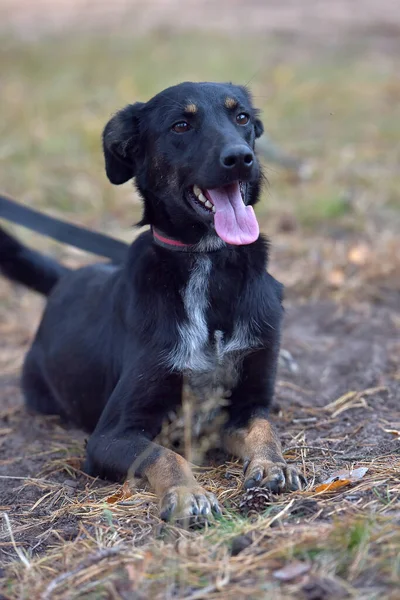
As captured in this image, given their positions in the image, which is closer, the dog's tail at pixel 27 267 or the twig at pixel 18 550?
the twig at pixel 18 550

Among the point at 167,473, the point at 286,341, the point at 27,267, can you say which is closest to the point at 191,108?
the point at 167,473

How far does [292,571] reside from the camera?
2613 mm

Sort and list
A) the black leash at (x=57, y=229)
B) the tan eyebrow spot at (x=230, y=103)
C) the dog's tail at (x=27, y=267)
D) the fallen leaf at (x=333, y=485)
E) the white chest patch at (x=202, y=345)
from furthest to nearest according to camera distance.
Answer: the dog's tail at (x=27, y=267) < the black leash at (x=57, y=229) < the tan eyebrow spot at (x=230, y=103) < the white chest patch at (x=202, y=345) < the fallen leaf at (x=333, y=485)

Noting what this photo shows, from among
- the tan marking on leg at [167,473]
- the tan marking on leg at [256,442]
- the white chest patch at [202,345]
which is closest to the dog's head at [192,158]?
the white chest patch at [202,345]

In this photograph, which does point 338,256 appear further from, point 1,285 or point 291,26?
point 291,26

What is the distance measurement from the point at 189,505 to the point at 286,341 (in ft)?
8.31

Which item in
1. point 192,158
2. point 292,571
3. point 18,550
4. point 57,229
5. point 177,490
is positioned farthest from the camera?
point 57,229

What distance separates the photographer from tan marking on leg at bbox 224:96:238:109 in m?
3.97

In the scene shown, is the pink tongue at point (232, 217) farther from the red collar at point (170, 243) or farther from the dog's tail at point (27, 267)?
the dog's tail at point (27, 267)

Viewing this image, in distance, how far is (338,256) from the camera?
21.8 ft

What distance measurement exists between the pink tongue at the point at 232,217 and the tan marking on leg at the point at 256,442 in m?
0.82

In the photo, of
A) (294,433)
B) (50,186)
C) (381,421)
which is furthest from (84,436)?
(50,186)

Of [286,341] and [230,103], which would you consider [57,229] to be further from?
[286,341]

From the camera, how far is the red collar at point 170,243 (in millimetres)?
3967
